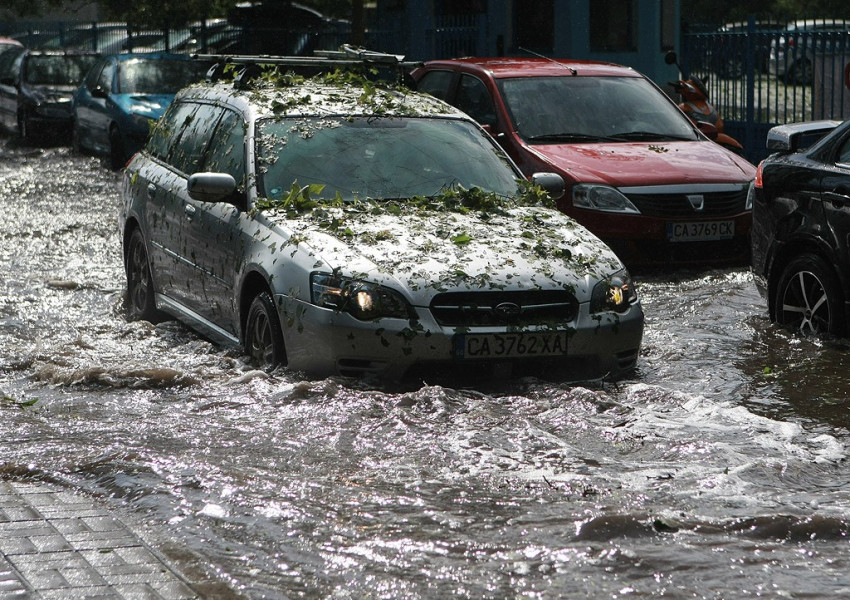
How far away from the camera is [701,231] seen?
37.4ft

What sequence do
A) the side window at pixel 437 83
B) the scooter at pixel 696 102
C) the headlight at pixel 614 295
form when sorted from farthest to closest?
the scooter at pixel 696 102 < the side window at pixel 437 83 < the headlight at pixel 614 295

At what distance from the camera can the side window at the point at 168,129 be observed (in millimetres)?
9516

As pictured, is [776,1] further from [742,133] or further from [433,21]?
[742,133]

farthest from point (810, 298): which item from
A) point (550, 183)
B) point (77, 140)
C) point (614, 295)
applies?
point (77, 140)

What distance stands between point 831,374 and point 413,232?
2445mm

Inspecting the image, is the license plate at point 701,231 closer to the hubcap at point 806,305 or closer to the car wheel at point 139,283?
the hubcap at point 806,305

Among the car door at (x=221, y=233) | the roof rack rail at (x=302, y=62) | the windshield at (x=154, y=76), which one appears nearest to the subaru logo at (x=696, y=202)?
the roof rack rail at (x=302, y=62)

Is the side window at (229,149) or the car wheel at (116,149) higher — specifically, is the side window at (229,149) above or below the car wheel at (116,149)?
above

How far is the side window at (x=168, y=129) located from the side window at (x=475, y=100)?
139 inches

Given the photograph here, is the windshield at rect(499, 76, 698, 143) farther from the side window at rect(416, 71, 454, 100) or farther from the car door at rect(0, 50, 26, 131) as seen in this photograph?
the car door at rect(0, 50, 26, 131)

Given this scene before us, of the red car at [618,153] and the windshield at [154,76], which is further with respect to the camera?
the windshield at [154,76]

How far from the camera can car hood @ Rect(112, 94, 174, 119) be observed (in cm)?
2038

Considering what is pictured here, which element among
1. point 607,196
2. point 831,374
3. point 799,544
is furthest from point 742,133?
point 799,544

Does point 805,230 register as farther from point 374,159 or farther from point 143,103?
point 143,103
